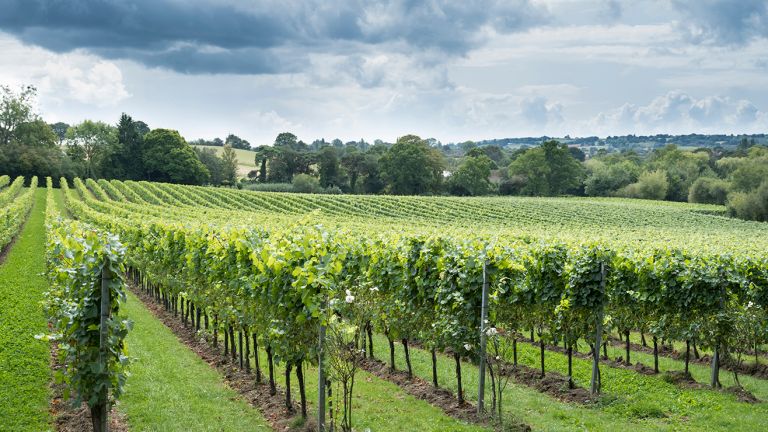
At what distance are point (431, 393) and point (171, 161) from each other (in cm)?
9432

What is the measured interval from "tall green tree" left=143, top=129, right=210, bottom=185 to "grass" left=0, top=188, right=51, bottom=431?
250 feet

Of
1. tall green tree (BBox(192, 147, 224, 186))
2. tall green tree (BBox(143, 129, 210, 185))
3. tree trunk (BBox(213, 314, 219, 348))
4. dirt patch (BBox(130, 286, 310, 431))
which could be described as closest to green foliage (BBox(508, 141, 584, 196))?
tall green tree (BBox(192, 147, 224, 186))

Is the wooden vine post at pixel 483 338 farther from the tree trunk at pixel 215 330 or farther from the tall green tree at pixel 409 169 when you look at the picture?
the tall green tree at pixel 409 169

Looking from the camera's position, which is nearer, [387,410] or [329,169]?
[387,410]

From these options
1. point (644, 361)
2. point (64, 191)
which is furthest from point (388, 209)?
point (644, 361)

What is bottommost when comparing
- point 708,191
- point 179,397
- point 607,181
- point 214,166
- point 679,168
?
point 179,397

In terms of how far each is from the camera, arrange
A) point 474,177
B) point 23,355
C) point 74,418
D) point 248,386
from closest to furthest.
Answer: point 74,418 < point 248,386 < point 23,355 < point 474,177

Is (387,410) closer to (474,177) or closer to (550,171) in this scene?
(474,177)

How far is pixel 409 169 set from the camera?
104 meters

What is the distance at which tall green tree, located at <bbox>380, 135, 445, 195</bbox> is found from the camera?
104 meters

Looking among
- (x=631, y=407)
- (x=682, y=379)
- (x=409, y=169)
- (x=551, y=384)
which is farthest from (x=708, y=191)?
(x=631, y=407)

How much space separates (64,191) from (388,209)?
40825 millimetres

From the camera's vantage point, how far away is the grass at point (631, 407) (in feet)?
34.7

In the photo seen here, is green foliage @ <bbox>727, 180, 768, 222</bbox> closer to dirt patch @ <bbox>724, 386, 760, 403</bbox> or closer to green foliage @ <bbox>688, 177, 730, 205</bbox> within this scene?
green foliage @ <bbox>688, 177, 730, 205</bbox>
